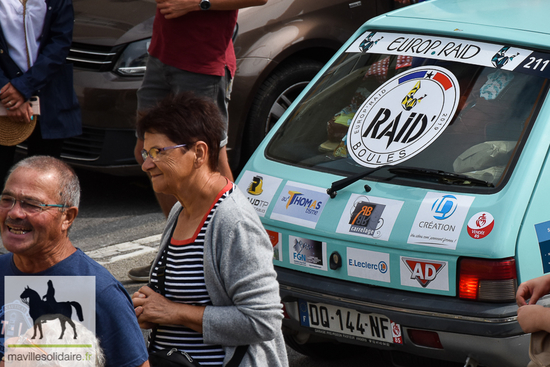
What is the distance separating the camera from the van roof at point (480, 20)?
154 inches

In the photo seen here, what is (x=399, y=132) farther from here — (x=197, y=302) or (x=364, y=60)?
(x=197, y=302)

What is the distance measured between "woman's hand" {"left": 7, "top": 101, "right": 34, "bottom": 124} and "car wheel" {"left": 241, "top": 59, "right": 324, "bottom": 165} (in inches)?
76.8

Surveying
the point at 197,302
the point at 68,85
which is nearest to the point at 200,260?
the point at 197,302

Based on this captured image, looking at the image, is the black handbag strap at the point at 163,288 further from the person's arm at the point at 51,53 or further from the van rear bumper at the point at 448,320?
the person's arm at the point at 51,53

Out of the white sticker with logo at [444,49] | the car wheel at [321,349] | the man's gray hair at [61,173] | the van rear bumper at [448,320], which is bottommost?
the car wheel at [321,349]

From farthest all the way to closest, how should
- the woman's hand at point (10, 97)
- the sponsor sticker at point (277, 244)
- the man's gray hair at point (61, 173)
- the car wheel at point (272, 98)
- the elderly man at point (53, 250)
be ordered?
the car wheel at point (272, 98) < the woman's hand at point (10, 97) < the sponsor sticker at point (277, 244) < the man's gray hair at point (61, 173) < the elderly man at point (53, 250)

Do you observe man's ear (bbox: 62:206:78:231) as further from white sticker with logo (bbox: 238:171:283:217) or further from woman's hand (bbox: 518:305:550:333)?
woman's hand (bbox: 518:305:550:333)

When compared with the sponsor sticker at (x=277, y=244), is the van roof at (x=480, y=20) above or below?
above

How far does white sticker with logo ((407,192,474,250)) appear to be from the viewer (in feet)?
11.0

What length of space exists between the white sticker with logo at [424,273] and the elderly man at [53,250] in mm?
1329

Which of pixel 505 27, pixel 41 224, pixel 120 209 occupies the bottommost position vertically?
pixel 120 209

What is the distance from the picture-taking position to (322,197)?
372 centimetres

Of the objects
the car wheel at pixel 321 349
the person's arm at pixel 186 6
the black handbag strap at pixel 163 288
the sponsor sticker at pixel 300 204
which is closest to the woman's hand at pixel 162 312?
the black handbag strap at pixel 163 288

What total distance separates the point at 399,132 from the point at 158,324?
5.33 ft
